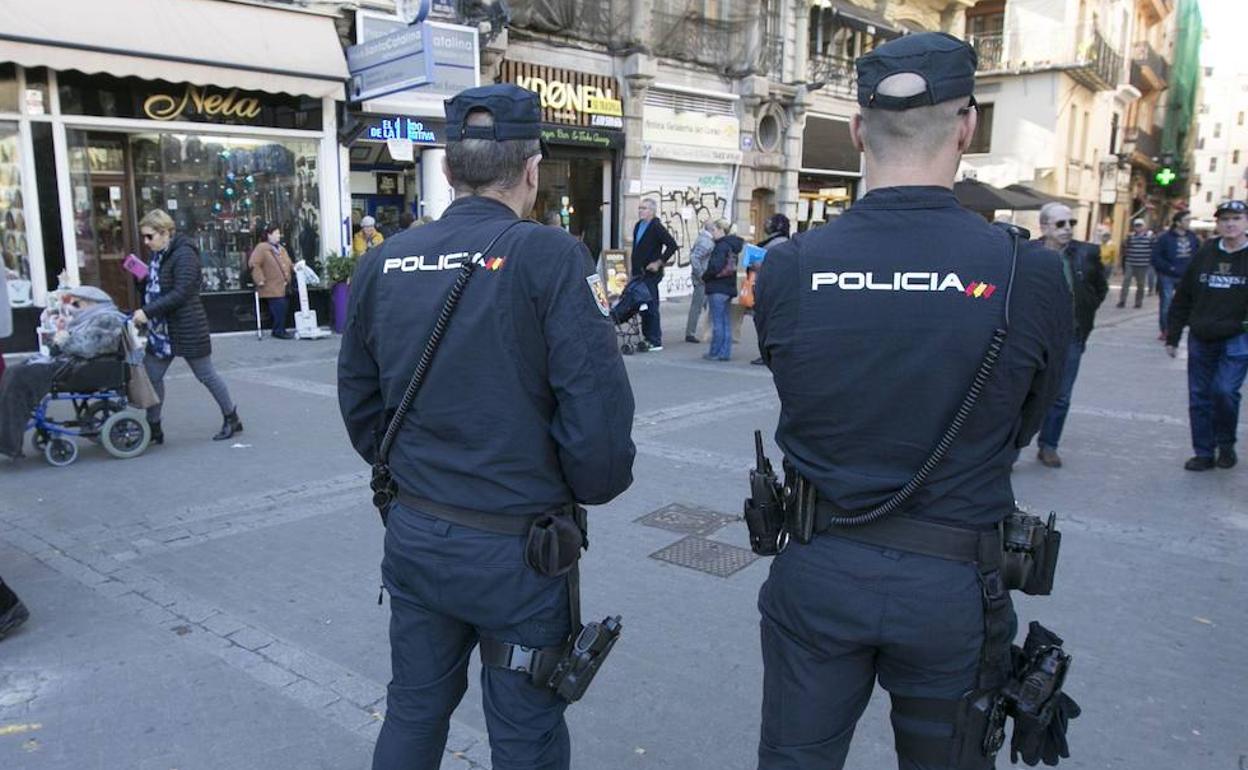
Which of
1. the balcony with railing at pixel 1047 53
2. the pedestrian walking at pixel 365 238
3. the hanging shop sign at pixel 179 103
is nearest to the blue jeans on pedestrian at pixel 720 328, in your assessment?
the pedestrian walking at pixel 365 238

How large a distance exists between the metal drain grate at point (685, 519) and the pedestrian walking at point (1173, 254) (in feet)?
39.0

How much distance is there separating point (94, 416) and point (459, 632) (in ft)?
19.5

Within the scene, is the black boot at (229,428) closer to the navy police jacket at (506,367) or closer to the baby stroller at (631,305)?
the baby stroller at (631,305)

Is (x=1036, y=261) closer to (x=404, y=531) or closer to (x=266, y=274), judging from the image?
(x=404, y=531)

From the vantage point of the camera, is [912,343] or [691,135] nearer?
[912,343]

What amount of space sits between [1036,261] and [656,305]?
10475mm

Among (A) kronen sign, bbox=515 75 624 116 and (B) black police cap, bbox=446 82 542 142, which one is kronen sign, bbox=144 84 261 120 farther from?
(B) black police cap, bbox=446 82 542 142

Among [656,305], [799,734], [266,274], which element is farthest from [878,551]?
[266,274]

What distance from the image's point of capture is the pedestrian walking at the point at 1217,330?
650 cm

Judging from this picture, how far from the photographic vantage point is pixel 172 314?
7215 mm

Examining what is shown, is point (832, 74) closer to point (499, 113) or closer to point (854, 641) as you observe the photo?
point (499, 113)

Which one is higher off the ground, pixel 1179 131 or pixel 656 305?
pixel 1179 131

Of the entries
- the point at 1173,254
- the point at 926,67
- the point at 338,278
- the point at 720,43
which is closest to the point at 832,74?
the point at 720,43

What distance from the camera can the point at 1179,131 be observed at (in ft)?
167
